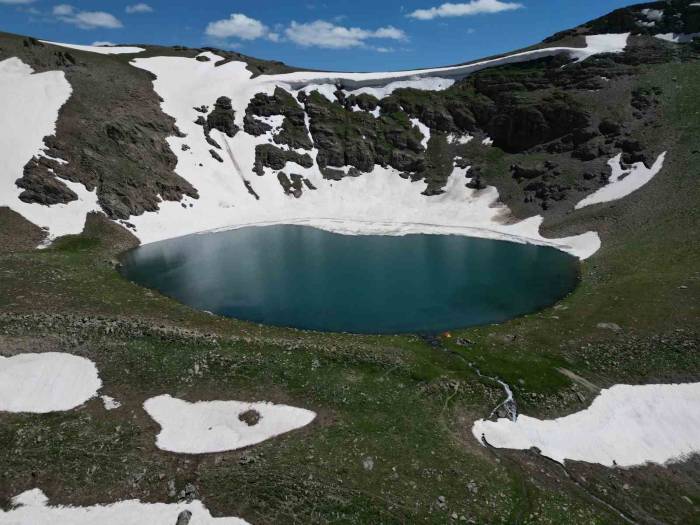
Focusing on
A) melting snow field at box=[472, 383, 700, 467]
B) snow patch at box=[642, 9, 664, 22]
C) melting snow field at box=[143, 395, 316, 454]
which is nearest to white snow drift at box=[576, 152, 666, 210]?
melting snow field at box=[472, 383, 700, 467]

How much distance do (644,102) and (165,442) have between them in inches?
3781

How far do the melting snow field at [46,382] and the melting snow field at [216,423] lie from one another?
449 centimetres

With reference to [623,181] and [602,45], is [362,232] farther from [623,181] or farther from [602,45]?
[602,45]

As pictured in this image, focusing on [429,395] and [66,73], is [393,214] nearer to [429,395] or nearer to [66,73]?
[429,395]

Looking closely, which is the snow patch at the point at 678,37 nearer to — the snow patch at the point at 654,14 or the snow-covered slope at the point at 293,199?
the snow patch at the point at 654,14

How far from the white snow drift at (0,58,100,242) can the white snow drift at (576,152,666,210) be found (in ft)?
255

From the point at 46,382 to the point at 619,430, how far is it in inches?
1317

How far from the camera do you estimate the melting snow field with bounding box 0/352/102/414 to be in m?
24.7

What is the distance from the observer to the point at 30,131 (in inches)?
2719

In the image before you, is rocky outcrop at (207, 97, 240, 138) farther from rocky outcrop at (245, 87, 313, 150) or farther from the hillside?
rocky outcrop at (245, 87, 313, 150)

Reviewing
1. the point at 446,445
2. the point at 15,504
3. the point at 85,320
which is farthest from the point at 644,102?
the point at 15,504

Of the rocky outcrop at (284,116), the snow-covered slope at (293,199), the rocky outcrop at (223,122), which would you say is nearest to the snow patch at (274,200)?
the snow-covered slope at (293,199)

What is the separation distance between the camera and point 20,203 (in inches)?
2339

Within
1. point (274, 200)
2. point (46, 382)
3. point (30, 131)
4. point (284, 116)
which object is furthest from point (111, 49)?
point (46, 382)
